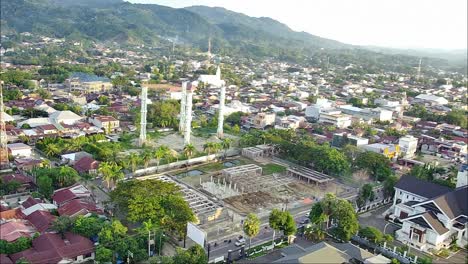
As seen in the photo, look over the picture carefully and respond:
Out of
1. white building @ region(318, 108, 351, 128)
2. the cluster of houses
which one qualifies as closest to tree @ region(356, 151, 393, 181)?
white building @ region(318, 108, 351, 128)

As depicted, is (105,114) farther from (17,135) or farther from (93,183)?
(93,183)

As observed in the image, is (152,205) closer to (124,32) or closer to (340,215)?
(340,215)

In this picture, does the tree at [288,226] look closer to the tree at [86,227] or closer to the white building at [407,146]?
the tree at [86,227]

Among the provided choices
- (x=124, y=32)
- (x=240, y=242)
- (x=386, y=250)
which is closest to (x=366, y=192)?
(x=386, y=250)

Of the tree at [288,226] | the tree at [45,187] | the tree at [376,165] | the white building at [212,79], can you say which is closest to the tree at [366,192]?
the tree at [376,165]

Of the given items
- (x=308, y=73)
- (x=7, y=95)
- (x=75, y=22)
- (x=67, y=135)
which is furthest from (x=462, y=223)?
(x=75, y=22)

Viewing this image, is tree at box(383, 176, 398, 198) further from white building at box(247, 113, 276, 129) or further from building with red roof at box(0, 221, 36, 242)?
white building at box(247, 113, 276, 129)

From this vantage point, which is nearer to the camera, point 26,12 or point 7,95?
point 7,95
